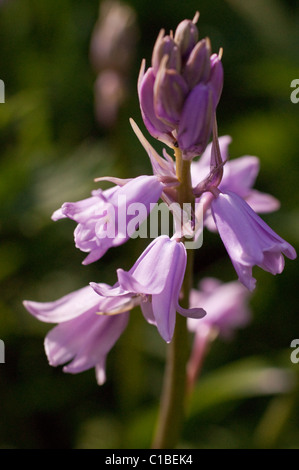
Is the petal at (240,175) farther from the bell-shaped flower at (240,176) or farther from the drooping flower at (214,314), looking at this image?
the drooping flower at (214,314)

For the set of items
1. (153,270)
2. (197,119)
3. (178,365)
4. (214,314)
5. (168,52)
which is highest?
(168,52)

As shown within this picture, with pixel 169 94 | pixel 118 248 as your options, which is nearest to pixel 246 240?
pixel 169 94

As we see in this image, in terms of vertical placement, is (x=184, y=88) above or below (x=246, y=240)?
above

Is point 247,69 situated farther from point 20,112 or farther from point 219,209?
point 219,209

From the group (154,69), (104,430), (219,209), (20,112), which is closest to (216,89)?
(154,69)

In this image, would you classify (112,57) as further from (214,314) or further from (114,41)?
(214,314)

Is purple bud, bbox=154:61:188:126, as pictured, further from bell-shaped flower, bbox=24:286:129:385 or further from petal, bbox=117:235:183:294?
bell-shaped flower, bbox=24:286:129:385

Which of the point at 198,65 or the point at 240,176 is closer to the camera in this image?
the point at 198,65
